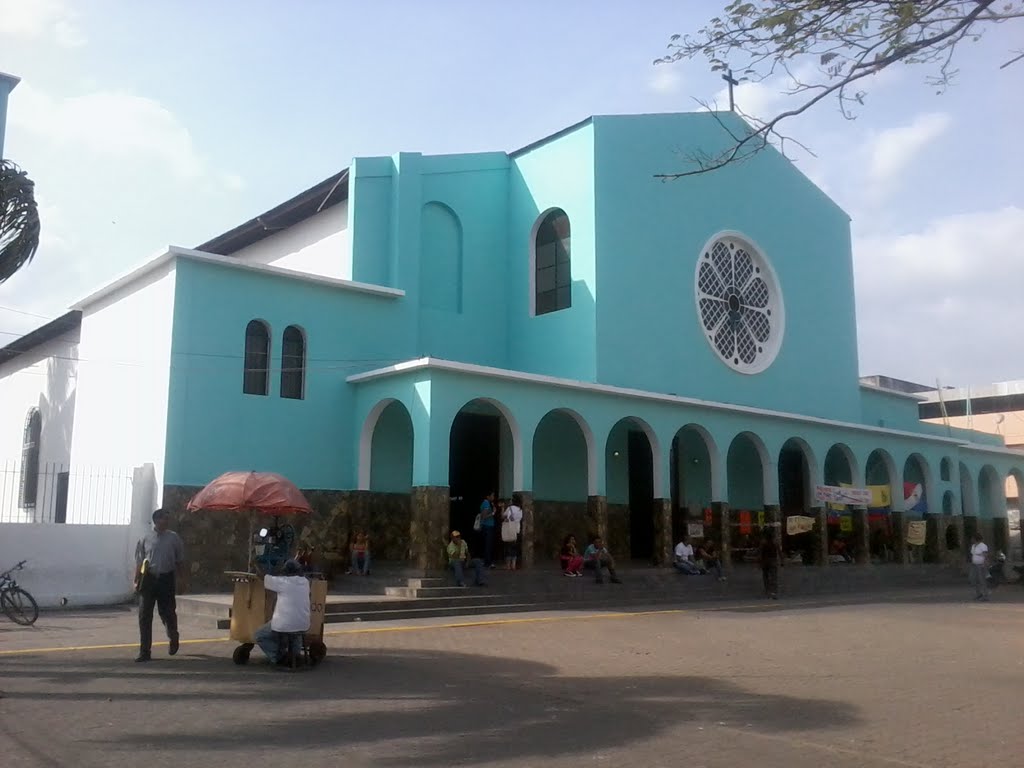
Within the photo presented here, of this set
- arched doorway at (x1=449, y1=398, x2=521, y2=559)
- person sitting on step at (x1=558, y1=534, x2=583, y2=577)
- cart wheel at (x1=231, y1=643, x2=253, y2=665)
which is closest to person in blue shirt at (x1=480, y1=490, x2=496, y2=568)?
person sitting on step at (x1=558, y1=534, x2=583, y2=577)

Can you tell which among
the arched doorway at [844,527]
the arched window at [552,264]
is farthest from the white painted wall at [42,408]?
the arched doorway at [844,527]

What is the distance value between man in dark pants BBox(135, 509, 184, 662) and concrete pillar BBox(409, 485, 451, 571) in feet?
22.6

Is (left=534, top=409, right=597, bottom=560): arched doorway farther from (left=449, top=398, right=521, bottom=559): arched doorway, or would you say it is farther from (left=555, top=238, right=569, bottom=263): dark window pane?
(left=555, top=238, right=569, bottom=263): dark window pane

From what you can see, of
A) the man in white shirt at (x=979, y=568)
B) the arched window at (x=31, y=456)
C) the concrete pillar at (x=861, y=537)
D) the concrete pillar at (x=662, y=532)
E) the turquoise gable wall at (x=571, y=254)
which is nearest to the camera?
the man in white shirt at (x=979, y=568)

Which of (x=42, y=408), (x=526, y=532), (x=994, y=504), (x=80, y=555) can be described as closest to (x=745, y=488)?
(x=526, y=532)

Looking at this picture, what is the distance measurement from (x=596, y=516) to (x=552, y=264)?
252 inches

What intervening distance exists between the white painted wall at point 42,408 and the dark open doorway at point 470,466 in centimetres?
849

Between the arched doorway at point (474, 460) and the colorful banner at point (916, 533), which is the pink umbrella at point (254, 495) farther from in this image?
the colorful banner at point (916, 533)

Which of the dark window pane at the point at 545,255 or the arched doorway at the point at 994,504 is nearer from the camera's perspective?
the dark window pane at the point at 545,255

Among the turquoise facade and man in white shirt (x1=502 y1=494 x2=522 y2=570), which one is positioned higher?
the turquoise facade

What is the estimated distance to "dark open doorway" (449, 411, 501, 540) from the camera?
21609 mm

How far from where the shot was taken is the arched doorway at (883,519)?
25734 millimetres

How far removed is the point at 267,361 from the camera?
1856 cm

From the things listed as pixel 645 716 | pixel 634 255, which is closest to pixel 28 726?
pixel 645 716
